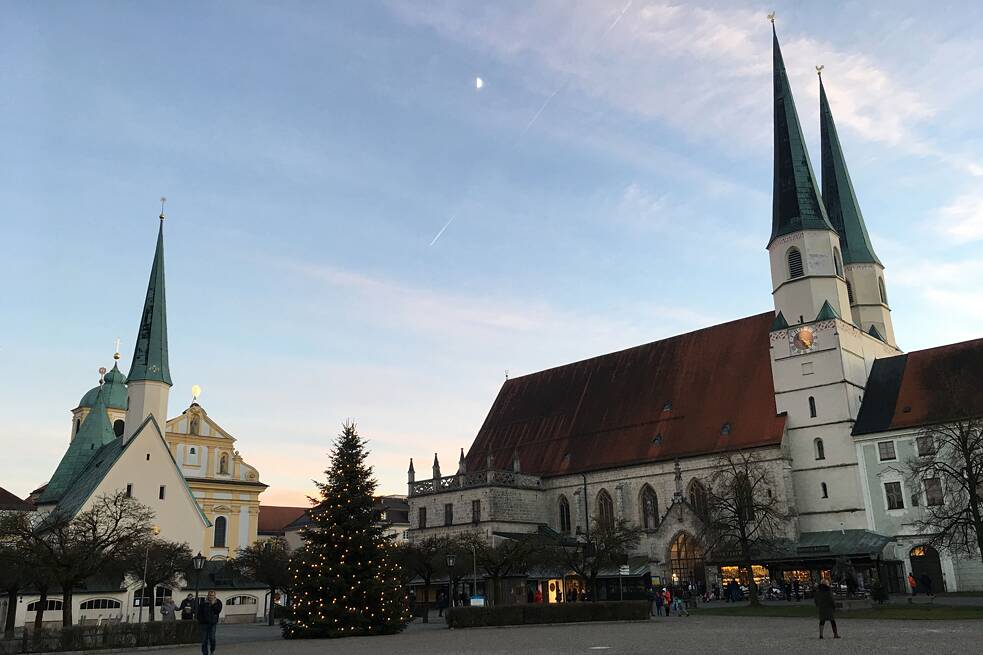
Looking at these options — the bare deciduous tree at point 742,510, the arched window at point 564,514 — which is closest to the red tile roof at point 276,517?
the arched window at point 564,514

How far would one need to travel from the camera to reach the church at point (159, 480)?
4334 cm

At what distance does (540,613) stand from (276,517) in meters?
80.8

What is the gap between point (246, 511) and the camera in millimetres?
69062

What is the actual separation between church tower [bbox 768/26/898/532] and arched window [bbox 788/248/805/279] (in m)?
0.06

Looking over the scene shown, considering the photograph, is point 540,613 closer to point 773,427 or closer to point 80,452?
point 773,427

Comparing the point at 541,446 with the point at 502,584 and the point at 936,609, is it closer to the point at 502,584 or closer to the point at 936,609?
the point at 502,584

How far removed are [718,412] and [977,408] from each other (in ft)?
42.7

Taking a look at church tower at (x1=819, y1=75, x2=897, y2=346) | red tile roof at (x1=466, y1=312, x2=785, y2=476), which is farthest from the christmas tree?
church tower at (x1=819, y1=75, x2=897, y2=346)

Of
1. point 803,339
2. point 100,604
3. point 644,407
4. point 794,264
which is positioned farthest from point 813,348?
point 100,604

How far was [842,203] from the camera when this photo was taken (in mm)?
53938

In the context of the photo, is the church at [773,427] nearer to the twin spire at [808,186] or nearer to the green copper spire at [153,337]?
the twin spire at [808,186]

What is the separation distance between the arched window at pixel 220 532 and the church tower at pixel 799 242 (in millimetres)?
45715

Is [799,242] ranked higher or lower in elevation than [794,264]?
higher

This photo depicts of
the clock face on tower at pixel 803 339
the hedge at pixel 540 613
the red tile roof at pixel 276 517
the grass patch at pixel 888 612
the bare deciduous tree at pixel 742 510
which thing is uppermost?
the clock face on tower at pixel 803 339
